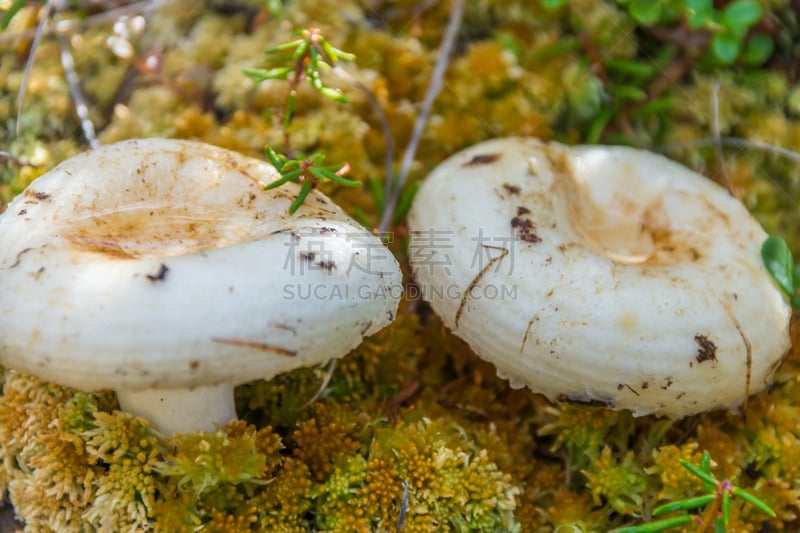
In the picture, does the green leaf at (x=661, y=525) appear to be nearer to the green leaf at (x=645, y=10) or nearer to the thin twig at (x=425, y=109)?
the thin twig at (x=425, y=109)

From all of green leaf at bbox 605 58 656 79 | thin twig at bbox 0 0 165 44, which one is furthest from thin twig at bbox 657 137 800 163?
thin twig at bbox 0 0 165 44

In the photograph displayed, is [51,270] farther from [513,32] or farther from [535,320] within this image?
[513,32]

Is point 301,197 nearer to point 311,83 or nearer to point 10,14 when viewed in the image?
point 311,83

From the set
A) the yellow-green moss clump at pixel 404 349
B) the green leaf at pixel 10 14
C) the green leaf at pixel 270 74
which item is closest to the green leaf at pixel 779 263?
the yellow-green moss clump at pixel 404 349

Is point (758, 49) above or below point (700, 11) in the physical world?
below

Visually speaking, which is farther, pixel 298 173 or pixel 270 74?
pixel 270 74

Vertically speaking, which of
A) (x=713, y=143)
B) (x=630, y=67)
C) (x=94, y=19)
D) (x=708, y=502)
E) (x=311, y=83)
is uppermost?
(x=311, y=83)

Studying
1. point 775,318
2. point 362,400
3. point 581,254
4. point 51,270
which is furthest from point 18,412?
point 775,318

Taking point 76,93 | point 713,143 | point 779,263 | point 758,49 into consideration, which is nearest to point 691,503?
point 779,263

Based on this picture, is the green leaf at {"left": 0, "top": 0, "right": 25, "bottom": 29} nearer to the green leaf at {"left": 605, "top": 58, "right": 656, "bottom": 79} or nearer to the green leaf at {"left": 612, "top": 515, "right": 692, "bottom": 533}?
the green leaf at {"left": 605, "top": 58, "right": 656, "bottom": 79}
